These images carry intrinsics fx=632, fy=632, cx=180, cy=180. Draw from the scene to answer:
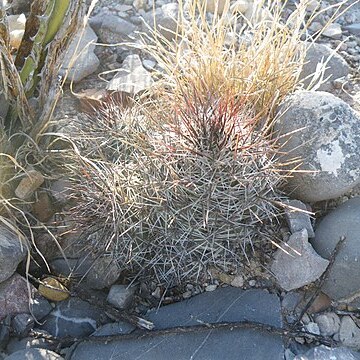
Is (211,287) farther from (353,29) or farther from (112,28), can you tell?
(353,29)

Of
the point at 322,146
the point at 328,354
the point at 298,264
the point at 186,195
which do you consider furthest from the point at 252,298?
the point at 322,146

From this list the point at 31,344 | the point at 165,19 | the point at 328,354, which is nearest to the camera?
the point at 328,354

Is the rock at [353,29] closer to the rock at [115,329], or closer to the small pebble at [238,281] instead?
the small pebble at [238,281]

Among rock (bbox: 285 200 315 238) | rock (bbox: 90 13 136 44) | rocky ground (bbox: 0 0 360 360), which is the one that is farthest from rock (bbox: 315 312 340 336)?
rock (bbox: 90 13 136 44)

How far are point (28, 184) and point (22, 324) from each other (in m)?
0.48

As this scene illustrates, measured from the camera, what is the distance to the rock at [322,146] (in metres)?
2.06

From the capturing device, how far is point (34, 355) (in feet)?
6.19

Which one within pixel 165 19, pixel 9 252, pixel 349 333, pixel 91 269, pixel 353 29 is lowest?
pixel 349 333

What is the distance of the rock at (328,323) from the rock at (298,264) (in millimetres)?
123

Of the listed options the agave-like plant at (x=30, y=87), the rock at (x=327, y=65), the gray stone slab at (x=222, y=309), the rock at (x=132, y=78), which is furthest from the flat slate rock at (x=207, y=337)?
the rock at (x=327, y=65)

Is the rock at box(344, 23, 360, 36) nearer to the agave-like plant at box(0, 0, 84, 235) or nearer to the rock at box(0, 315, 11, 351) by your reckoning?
the agave-like plant at box(0, 0, 84, 235)

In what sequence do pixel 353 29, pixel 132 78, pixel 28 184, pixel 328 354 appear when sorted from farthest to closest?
pixel 353 29 < pixel 132 78 < pixel 28 184 < pixel 328 354

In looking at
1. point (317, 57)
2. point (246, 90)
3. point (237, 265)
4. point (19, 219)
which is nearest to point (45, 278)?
point (19, 219)

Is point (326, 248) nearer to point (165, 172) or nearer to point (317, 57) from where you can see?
point (165, 172)
